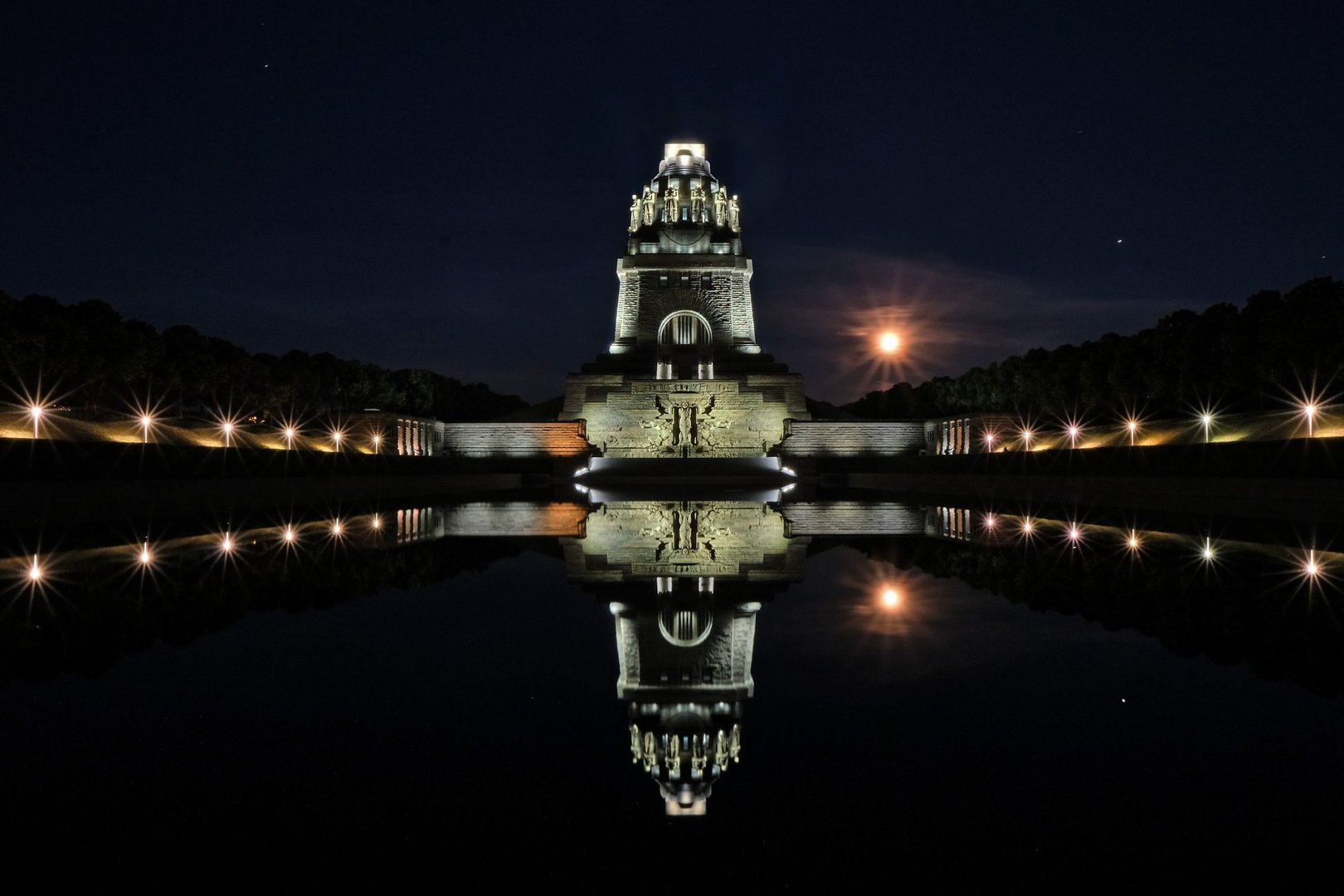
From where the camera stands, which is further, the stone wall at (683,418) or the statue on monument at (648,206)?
the statue on monument at (648,206)

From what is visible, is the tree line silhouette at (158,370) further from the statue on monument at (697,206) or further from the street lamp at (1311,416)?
the street lamp at (1311,416)

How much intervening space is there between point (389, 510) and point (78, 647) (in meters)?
16.1

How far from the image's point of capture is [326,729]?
14.6ft

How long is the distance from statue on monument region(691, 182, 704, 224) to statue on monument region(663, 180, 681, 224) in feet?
2.84

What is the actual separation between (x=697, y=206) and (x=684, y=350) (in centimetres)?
1171

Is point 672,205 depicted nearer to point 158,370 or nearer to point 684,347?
point 684,347

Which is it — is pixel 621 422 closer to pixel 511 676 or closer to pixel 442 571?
pixel 442 571

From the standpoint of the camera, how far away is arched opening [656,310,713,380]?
56.3m

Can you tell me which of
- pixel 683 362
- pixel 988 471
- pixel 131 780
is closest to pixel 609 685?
pixel 131 780

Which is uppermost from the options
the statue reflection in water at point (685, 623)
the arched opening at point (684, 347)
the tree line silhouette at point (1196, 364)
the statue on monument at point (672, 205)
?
the statue on monument at point (672, 205)

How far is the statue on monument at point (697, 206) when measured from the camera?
63.7 meters

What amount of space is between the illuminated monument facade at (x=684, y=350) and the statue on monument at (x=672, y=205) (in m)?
0.07

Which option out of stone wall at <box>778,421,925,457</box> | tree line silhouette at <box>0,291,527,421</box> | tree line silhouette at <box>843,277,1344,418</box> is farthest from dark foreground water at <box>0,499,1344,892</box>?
stone wall at <box>778,421,925,457</box>

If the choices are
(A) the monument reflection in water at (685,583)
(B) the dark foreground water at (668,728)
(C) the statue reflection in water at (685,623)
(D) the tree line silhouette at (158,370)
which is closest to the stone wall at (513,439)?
(D) the tree line silhouette at (158,370)
